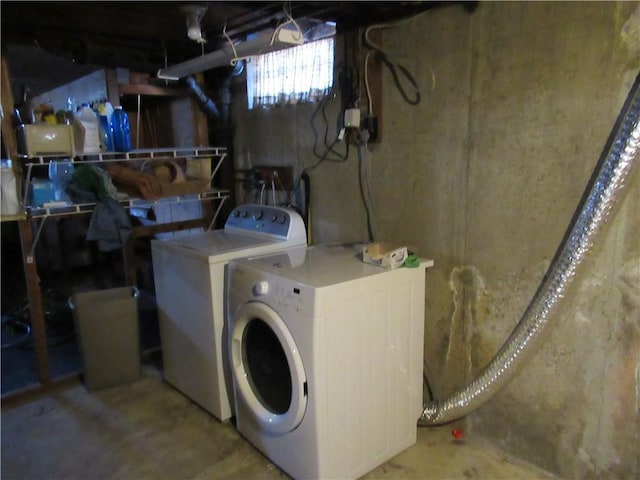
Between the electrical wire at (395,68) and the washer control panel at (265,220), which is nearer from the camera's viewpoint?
the electrical wire at (395,68)

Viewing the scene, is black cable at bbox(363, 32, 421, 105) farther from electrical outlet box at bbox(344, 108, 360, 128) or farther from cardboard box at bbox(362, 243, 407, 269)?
cardboard box at bbox(362, 243, 407, 269)

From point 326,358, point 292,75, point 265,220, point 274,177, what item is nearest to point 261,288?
point 326,358

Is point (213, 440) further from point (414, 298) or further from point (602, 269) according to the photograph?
point (602, 269)

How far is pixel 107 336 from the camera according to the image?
272 cm

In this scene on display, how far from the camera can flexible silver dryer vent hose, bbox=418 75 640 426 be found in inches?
60.6

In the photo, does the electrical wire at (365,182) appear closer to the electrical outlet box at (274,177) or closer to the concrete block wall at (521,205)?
the concrete block wall at (521,205)

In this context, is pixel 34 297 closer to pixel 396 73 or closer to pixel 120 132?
pixel 120 132

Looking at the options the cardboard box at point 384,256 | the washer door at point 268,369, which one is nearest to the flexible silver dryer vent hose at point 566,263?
the cardboard box at point 384,256

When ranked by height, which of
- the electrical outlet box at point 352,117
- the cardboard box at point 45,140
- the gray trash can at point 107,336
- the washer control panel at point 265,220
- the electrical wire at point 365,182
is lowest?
the gray trash can at point 107,336

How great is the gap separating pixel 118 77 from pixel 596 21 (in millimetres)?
2749

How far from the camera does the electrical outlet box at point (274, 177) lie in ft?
9.70

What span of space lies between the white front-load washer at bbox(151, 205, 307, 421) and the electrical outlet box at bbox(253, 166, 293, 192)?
0.31 metres

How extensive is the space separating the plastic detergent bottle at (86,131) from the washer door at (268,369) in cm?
139

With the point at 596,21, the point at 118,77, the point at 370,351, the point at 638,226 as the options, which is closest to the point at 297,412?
the point at 370,351
